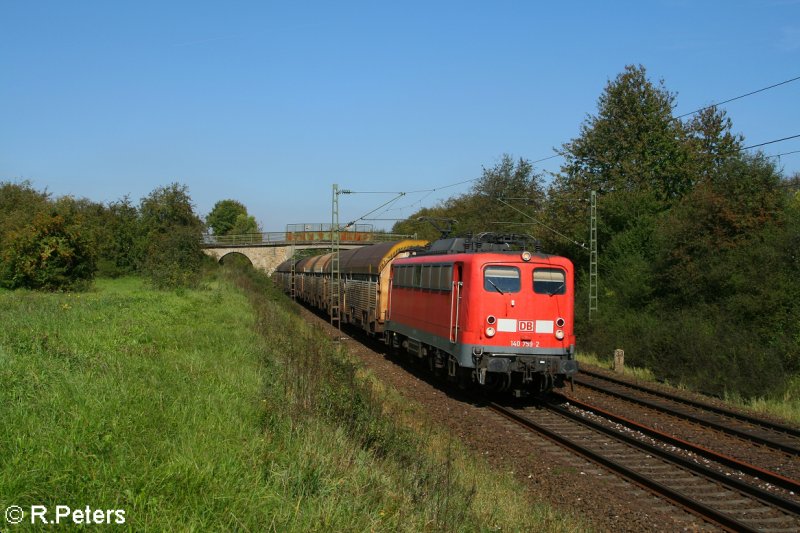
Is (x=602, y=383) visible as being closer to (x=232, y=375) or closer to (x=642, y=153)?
(x=232, y=375)

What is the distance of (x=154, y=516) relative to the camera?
4.43 meters

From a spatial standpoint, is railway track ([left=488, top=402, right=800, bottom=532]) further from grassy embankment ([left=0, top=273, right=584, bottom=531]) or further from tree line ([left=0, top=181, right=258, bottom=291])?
tree line ([left=0, top=181, right=258, bottom=291])

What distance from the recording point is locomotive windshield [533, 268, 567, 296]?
1391cm

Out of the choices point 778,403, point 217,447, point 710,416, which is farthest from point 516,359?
point 217,447

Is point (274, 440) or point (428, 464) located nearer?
point (274, 440)

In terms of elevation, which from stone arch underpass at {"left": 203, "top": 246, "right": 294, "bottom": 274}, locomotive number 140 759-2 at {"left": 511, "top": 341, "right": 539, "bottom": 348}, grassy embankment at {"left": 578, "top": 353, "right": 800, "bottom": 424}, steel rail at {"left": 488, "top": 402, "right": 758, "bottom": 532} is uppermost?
stone arch underpass at {"left": 203, "top": 246, "right": 294, "bottom": 274}

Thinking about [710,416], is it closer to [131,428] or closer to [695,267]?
[695,267]

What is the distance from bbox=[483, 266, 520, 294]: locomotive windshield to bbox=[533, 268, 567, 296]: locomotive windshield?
408mm

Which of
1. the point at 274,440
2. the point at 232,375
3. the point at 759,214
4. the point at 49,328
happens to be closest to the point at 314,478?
the point at 274,440

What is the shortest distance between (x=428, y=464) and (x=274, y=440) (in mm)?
2217

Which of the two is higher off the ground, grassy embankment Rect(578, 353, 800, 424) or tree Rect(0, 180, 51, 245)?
tree Rect(0, 180, 51, 245)

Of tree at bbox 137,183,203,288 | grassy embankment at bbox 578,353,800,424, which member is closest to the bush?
tree at bbox 137,183,203,288

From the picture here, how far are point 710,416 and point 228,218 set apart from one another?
375ft

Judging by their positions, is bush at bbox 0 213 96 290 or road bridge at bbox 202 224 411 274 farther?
road bridge at bbox 202 224 411 274
